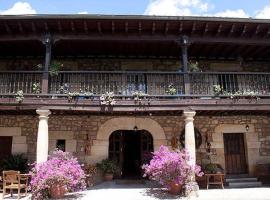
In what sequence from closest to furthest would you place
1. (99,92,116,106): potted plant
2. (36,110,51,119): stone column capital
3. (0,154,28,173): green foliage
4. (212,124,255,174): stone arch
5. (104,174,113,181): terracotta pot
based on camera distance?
(36,110,51,119): stone column capital, (99,92,116,106): potted plant, (0,154,28,173): green foliage, (104,174,113,181): terracotta pot, (212,124,255,174): stone arch

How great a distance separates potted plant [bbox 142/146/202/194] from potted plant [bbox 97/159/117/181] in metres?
2.20

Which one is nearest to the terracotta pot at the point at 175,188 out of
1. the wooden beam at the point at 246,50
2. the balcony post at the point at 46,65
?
the balcony post at the point at 46,65

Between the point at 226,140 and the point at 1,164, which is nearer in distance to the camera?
the point at 1,164

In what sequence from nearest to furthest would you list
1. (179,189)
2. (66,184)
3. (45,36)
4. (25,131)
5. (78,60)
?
(66,184) < (179,189) < (45,36) < (25,131) < (78,60)

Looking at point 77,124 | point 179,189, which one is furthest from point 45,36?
point 179,189

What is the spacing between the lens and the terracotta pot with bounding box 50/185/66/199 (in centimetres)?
862

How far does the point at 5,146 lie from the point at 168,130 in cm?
620

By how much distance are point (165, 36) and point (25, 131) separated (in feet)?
20.3

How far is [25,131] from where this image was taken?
11.6 meters

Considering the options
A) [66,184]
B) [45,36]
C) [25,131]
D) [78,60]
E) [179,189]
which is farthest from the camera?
[78,60]

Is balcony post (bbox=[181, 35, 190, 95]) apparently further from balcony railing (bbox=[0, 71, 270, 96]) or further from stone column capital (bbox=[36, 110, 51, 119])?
stone column capital (bbox=[36, 110, 51, 119])

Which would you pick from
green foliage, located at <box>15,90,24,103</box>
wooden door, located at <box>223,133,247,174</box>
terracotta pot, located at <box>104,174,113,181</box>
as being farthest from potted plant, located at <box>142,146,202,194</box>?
green foliage, located at <box>15,90,24,103</box>

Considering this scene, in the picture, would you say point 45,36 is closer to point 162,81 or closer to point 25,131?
point 25,131

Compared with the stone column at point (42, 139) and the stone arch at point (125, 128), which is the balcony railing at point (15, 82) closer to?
the stone column at point (42, 139)
